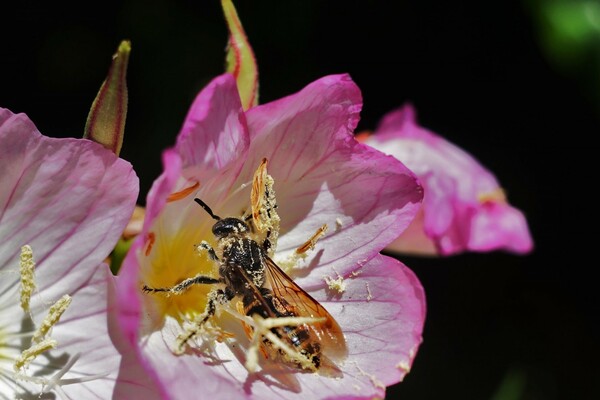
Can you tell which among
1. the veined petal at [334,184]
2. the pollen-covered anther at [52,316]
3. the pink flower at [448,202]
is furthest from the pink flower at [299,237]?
the pink flower at [448,202]

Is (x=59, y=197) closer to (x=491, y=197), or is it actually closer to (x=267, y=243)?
(x=267, y=243)

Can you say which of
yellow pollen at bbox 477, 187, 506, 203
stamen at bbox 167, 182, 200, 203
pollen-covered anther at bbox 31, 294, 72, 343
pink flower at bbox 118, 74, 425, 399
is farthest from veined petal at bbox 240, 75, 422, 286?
yellow pollen at bbox 477, 187, 506, 203

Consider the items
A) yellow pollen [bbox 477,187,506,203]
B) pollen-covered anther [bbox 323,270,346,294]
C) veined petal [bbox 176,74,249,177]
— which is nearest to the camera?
veined petal [bbox 176,74,249,177]

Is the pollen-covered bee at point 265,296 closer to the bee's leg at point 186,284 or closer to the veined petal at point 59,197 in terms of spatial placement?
the bee's leg at point 186,284

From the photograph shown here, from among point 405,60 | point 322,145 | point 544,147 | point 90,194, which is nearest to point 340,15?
point 405,60

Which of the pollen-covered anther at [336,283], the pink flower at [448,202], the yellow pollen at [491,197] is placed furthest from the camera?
the yellow pollen at [491,197]

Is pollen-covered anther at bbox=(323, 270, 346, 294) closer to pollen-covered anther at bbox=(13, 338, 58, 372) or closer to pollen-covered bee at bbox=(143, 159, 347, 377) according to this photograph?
pollen-covered bee at bbox=(143, 159, 347, 377)

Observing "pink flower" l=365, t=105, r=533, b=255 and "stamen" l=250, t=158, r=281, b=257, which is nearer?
"stamen" l=250, t=158, r=281, b=257

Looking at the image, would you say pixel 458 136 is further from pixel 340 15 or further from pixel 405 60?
pixel 340 15
